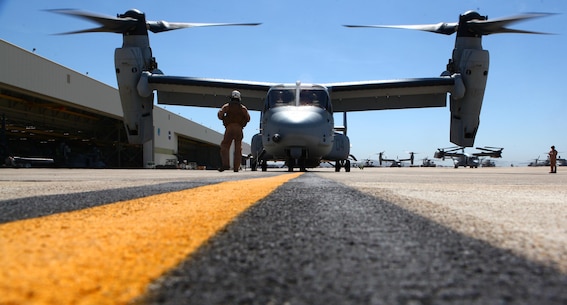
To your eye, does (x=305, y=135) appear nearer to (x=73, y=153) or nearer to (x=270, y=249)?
(x=270, y=249)

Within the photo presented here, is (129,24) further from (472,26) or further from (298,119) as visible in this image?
(472,26)

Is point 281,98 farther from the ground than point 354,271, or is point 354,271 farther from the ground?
point 281,98

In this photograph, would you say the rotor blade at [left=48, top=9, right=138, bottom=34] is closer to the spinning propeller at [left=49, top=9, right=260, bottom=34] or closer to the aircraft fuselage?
the spinning propeller at [left=49, top=9, right=260, bottom=34]

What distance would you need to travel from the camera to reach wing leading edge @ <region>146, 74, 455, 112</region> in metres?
14.2

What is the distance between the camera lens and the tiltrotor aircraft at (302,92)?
11.7 meters

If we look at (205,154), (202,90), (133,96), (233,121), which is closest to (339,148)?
(202,90)

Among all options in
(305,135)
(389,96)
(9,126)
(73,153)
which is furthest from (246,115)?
(73,153)

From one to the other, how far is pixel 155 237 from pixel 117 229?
248mm

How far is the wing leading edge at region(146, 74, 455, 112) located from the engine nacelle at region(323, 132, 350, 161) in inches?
69.2

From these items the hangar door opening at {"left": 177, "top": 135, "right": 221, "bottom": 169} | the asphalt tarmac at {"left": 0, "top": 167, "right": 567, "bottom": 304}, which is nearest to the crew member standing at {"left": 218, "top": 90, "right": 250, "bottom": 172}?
the asphalt tarmac at {"left": 0, "top": 167, "right": 567, "bottom": 304}

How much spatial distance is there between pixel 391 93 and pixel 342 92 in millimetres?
1843

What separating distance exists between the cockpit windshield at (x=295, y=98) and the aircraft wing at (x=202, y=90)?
257cm

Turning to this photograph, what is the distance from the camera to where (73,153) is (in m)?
37.4

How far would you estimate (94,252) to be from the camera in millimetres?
973
